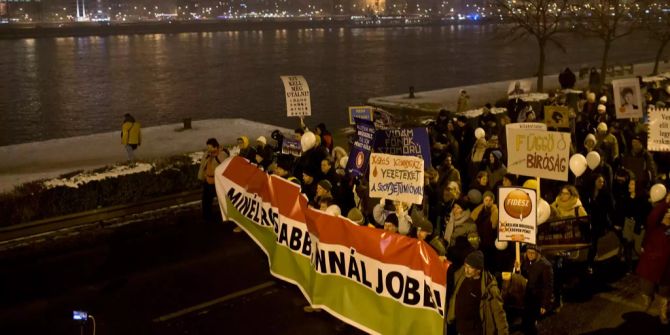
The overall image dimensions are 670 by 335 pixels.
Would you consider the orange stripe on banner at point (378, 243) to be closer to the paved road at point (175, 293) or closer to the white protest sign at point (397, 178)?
the white protest sign at point (397, 178)

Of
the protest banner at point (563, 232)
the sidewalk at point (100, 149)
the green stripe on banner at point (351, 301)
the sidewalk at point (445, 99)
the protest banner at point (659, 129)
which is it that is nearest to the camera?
the green stripe on banner at point (351, 301)

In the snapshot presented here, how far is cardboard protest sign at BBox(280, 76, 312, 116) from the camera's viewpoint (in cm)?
1326

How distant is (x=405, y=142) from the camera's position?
9.02m

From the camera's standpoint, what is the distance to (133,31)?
450ft

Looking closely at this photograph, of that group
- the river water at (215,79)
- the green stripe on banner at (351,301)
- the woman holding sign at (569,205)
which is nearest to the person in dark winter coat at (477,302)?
the green stripe on banner at (351,301)

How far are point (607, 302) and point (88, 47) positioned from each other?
9742 cm

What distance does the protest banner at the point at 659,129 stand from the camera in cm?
987

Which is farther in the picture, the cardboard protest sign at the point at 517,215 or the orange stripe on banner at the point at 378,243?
the cardboard protest sign at the point at 517,215

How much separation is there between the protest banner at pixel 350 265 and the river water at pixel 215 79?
18341mm

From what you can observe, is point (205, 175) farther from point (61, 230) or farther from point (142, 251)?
point (61, 230)

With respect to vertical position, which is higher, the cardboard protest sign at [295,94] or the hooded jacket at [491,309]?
the cardboard protest sign at [295,94]

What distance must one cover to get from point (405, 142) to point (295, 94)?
15.4 ft

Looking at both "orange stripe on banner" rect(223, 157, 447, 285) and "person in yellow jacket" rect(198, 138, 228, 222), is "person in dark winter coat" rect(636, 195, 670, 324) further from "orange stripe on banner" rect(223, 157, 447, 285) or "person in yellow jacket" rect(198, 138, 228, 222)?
"person in yellow jacket" rect(198, 138, 228, 222)

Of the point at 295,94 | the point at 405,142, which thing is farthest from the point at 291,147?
the point at 405,142
